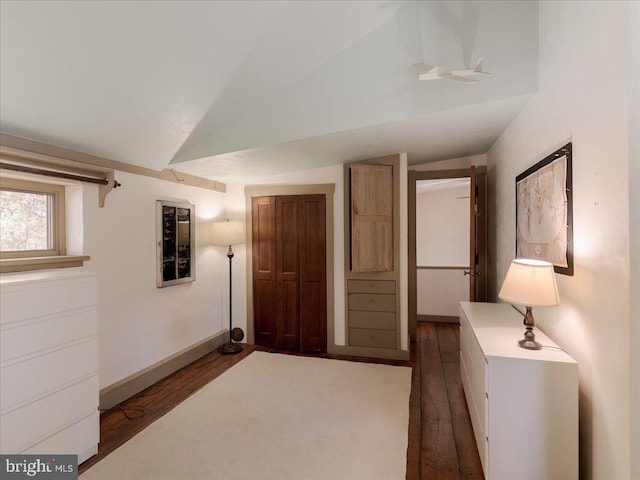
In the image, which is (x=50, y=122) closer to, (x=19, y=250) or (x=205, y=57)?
(x=19, y=250)

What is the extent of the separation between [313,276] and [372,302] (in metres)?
0.80

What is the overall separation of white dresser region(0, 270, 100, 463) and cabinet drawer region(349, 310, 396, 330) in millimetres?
2624

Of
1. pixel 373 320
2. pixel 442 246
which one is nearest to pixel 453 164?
pixel 442 246

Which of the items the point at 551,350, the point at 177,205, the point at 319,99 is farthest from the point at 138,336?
the point at 551,350

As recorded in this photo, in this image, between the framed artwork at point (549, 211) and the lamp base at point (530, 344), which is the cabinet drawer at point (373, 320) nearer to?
the framed artwork at point (549, 211)

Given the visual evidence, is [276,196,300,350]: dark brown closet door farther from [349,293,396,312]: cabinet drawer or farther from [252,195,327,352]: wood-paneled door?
[349,293,396,312]: cabinet drawer

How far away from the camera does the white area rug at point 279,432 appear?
1977 mm

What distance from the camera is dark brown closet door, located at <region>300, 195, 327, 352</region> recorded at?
158 inches

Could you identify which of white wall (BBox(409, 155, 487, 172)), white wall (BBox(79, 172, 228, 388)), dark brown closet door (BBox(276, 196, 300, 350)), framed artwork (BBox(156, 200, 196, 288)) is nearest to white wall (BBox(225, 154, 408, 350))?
dark brown closet door (BBox(276, 196, 300, 350))

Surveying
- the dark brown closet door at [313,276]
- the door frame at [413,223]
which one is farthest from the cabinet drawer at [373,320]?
the door frame at [413,223]

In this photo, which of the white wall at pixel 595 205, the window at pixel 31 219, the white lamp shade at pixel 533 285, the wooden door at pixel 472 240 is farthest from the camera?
the wooden door at pixel 472 240

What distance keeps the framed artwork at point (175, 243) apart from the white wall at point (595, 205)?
3316 mm

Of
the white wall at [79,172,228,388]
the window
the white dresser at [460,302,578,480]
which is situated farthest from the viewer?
the white wall at [79,172,228,388]

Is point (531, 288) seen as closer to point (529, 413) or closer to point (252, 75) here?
point (529, 413)
